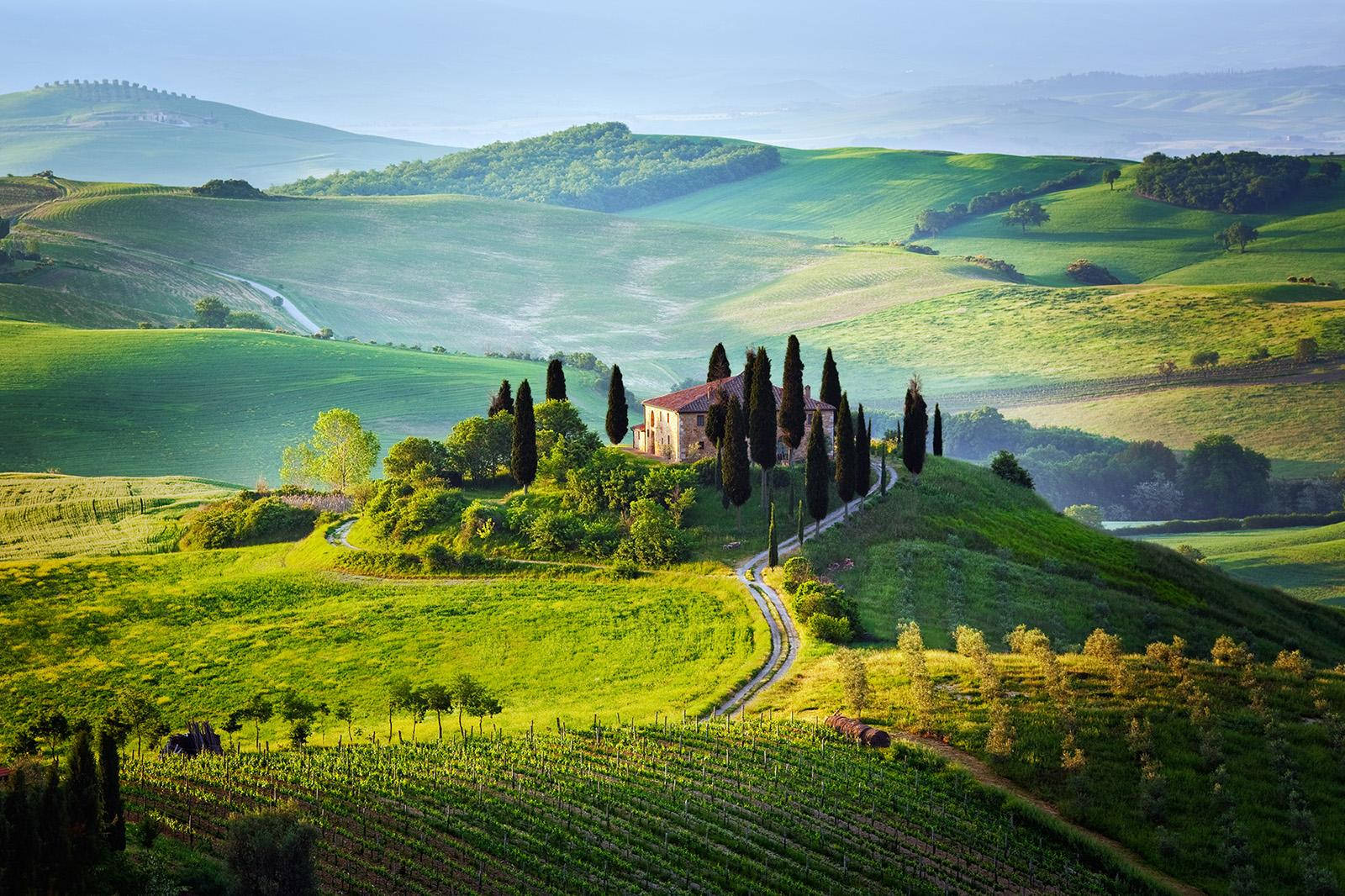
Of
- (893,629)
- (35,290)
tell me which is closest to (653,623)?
(893,629)

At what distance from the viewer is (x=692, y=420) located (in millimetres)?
94438

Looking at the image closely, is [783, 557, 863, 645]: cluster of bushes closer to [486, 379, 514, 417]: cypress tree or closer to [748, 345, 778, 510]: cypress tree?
[748, 345, 778, 510]: cypress tree

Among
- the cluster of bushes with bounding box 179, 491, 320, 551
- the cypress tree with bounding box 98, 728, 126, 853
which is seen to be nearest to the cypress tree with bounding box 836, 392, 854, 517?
the cluster of bushes with bounding box 179, 491, 320, 551

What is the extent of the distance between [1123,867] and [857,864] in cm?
916

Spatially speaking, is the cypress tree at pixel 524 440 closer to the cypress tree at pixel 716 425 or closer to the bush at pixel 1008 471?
the cypress tree at pixel 716 425

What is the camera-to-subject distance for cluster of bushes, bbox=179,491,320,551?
9125 cm

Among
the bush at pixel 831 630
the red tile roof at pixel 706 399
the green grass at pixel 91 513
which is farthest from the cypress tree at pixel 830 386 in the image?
the green grass at pixel 91 513

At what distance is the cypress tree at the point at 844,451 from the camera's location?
275 ft

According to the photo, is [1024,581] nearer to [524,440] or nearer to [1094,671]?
[1094,671]

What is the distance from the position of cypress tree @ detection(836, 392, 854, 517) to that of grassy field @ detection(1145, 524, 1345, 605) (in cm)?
4594

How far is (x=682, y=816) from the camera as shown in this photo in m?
42.4

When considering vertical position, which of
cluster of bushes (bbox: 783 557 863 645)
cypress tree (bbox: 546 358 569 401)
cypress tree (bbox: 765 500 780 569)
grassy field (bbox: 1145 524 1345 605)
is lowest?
grassy field (bbox: 1145 524 1345 605)

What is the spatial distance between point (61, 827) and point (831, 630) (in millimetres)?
40001

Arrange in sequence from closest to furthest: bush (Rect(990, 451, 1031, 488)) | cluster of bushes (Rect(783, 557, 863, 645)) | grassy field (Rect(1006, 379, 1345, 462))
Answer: cluster of bushes (Rect(783, 557, 863, 645))
bush (Rect(990, 451, 1031, 488))
grassy field (Rect(1006, 379, 1345, 462))
